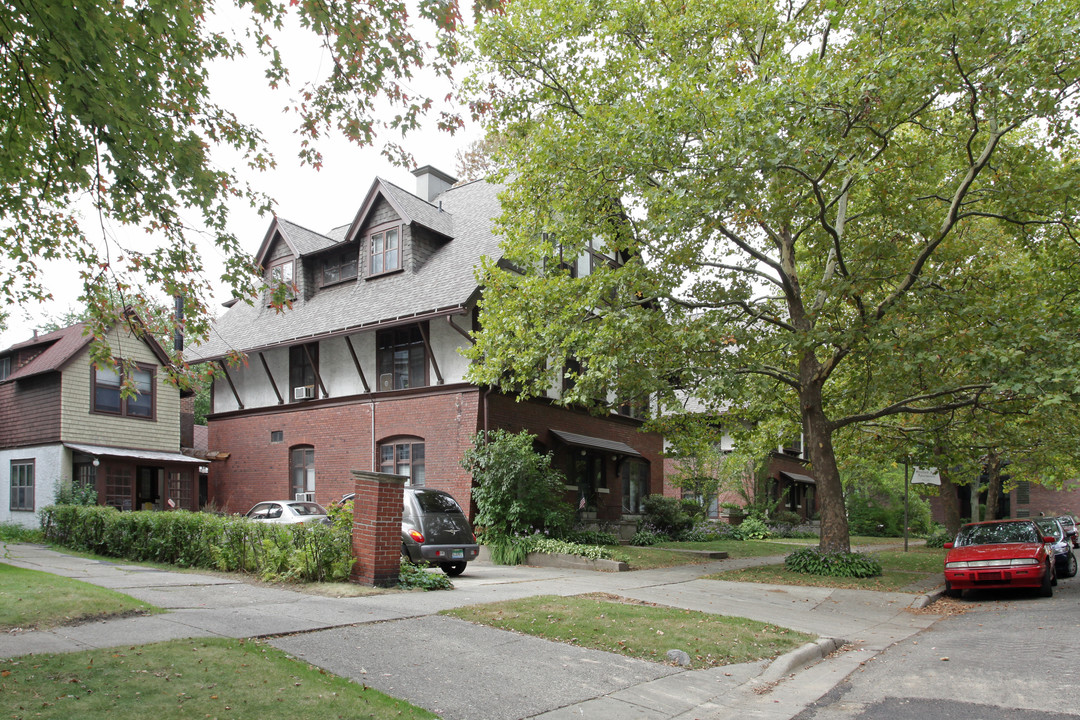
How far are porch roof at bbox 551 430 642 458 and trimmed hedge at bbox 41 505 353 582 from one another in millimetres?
10020

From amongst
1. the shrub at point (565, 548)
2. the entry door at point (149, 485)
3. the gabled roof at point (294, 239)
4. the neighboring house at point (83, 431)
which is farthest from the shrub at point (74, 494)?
the shrub at point (565, 548)

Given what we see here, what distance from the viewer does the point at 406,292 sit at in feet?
70.2

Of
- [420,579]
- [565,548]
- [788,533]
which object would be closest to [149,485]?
[565,548]

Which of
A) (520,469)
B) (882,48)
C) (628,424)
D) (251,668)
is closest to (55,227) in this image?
(251,668)

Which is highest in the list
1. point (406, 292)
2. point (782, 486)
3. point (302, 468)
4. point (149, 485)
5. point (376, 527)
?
point (406, 292)

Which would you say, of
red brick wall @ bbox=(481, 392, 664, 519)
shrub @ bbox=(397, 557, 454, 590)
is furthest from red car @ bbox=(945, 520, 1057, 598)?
shrub @ bbox=(397, 557, 454, 590)

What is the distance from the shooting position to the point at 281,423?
24.2 metres

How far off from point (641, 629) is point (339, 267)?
18.6 m

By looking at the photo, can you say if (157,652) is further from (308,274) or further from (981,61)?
(308,274)

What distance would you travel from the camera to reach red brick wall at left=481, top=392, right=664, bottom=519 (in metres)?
20.2

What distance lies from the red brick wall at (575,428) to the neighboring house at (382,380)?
2.3 inches

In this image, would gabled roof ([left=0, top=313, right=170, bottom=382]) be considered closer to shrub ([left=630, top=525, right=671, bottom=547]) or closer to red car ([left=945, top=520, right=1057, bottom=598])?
shrub ([left=630, top=525, right=671, bottom=547])

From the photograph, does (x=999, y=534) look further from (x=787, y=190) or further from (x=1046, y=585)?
(x=787, y=190)

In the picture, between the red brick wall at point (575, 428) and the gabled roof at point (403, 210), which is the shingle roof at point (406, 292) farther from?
the red brick wall at point (575, 428)
